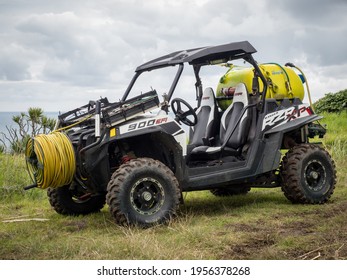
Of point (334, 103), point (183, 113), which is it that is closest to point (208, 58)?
point (183, 113)

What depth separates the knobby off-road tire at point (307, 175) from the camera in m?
8.17

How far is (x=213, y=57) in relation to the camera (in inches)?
330

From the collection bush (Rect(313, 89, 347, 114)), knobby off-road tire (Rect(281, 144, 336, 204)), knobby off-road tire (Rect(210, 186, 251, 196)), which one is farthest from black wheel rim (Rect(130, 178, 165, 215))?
bush (Rect(313, 89, 347, 114))

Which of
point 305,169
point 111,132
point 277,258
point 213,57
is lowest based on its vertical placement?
point 277,258

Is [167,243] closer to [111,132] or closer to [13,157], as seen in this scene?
[111,132]

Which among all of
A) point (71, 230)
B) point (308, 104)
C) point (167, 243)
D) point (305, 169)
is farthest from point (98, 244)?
point (308, 104)

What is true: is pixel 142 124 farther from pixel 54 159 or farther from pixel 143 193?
pixel 54 159

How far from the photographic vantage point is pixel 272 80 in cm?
841

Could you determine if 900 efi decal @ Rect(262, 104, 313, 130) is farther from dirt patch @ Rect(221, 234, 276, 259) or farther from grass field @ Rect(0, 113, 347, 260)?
dirt patch @ Rect(221, 234, 276, 259)

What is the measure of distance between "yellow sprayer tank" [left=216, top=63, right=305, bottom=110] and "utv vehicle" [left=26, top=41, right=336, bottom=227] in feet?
0.28

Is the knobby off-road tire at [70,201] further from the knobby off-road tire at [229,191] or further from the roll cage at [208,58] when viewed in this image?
the knobby off-road tire at [229,191]

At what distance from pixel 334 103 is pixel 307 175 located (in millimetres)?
12968

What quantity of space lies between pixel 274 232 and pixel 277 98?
263 centimetres

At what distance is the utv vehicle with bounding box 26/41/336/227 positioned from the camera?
6.75 metres
